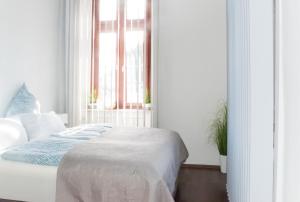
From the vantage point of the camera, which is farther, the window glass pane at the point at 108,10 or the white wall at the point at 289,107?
the window glass pane at the point at 108,10

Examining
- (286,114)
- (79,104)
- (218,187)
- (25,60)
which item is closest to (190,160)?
(218,187)

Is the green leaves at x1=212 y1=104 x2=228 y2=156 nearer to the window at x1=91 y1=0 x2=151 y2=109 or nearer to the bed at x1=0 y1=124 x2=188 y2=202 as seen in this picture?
the window at x1=91 y1=0 x2=151 y2=109

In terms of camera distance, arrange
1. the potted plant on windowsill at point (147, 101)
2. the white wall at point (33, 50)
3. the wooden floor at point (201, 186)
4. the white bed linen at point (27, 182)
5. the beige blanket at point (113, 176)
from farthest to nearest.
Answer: the potted plant on windowsill at point (147, 101) < the white wall at point (33, 50) < the wooden floor at point (201, 186) < the white bed linen at point (27, 182) < the beige blanket at point (113, 176)

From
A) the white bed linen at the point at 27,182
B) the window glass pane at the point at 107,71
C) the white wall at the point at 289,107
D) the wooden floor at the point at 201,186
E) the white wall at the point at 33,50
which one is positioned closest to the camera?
the white wall at the point at 289,107

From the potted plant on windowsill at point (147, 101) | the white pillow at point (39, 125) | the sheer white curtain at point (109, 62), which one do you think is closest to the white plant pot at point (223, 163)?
the sheer white curtain at point (109, 62)

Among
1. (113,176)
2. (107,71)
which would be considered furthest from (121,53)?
(113,176)

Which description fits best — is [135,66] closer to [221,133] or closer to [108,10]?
[108,10]

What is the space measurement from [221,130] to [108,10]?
105 inches

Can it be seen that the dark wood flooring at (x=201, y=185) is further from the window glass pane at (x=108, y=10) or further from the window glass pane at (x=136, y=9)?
the window glass pane at (x=108, y=10)

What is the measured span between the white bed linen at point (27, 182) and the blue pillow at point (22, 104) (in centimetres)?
117

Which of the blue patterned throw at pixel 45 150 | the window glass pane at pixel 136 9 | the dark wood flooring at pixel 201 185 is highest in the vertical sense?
the window glass pane at pixel 136 9

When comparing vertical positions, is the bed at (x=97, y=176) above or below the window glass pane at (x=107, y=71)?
below

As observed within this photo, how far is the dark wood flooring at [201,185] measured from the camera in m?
2.79

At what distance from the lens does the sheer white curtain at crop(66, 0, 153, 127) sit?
411 centimetres
